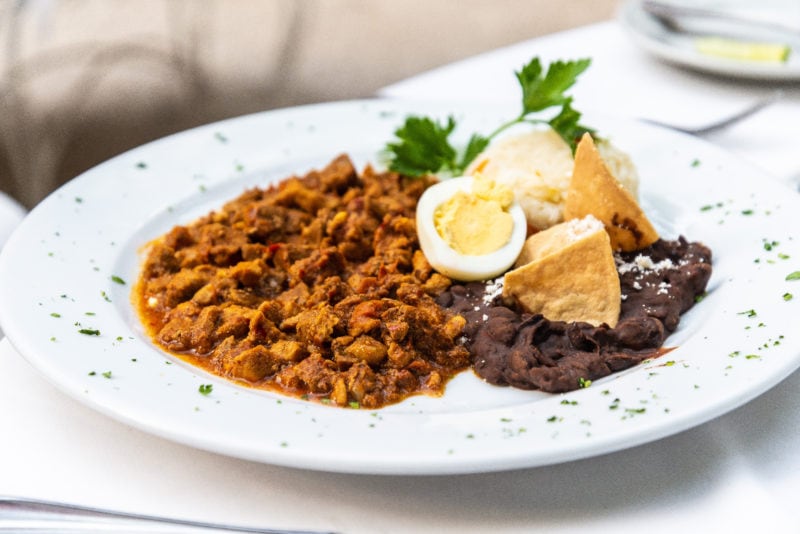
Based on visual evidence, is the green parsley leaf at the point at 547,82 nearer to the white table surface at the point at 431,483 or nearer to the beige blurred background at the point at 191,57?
the white table surface at the point at 431,483

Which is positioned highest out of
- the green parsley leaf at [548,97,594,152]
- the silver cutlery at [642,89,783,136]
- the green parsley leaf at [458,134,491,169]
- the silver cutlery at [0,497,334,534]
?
the silver cutlery at [0,497,334,534]

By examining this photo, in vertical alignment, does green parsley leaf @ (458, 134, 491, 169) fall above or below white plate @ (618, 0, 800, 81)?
above

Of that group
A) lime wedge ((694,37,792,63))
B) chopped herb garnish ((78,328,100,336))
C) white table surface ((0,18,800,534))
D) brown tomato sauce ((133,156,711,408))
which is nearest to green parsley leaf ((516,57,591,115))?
brown tomato sauce ((133,156,711,408))

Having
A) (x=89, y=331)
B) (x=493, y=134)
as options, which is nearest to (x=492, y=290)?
(x=493, y=134)

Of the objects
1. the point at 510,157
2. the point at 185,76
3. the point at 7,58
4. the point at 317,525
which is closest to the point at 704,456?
the point at 317,525

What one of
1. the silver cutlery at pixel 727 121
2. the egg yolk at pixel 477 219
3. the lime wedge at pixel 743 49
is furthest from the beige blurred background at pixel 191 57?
the egg yolk at pixel 477 219

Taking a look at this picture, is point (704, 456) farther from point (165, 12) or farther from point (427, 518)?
point (165, 12)

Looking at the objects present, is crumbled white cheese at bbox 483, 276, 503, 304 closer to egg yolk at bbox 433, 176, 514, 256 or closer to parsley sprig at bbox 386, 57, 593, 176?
egg yolk at bbox 433, 176, 514, 256

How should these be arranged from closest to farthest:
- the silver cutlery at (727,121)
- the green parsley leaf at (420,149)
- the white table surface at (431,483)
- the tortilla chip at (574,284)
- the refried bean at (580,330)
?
the white table surface at (431,483) < the refried bean at (580,330) < the tortilla chip at (574,284) < the green parsley leaf at (420,149) < the silver cutlery at (727,121)
